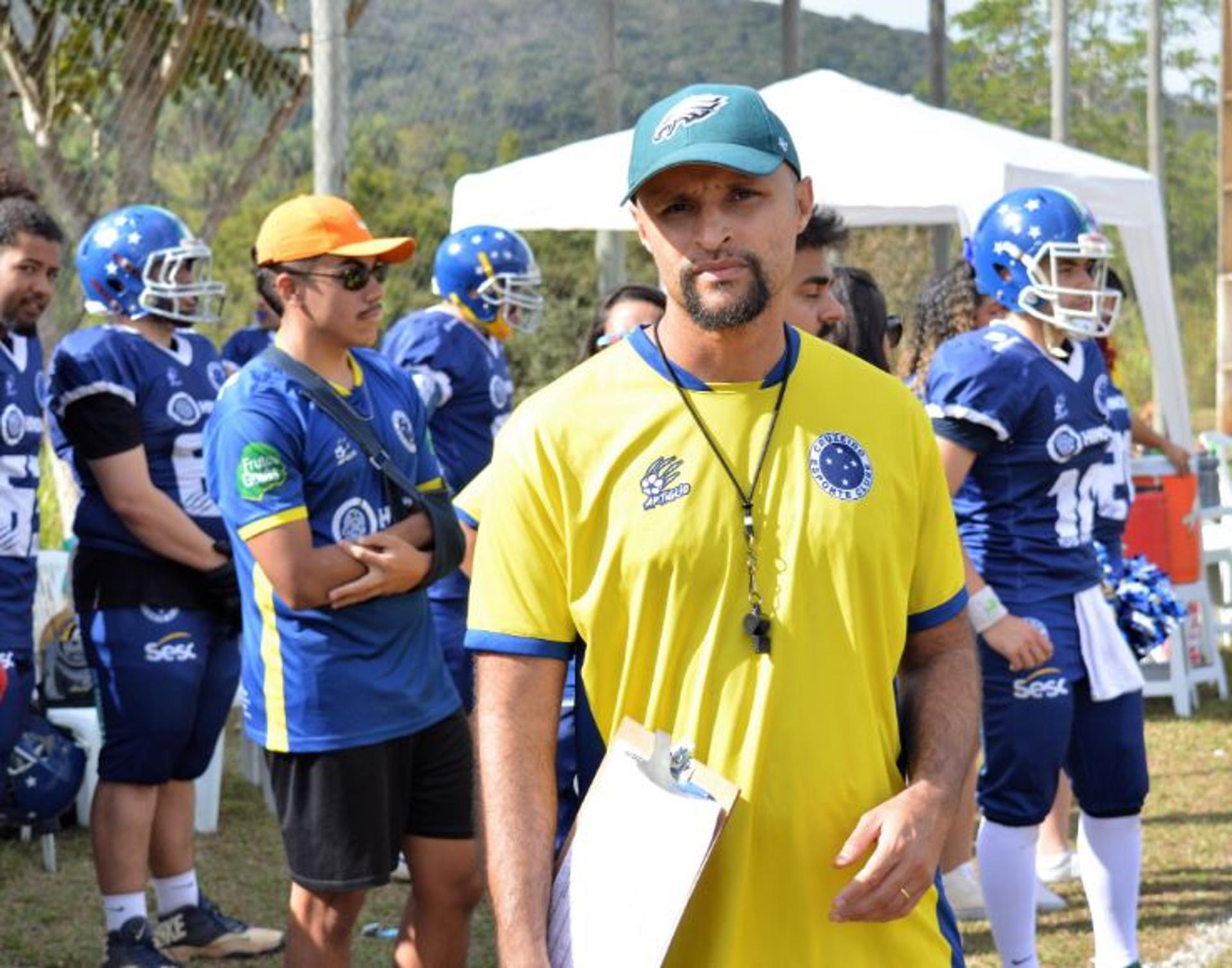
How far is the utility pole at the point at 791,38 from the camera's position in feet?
47.4

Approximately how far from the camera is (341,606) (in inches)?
183

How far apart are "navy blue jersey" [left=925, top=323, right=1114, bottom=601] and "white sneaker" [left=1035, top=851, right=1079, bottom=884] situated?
2130 mm

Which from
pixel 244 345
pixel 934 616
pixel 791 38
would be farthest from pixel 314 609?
pixel 791 38

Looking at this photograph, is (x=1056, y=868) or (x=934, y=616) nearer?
(x=934, y=616)

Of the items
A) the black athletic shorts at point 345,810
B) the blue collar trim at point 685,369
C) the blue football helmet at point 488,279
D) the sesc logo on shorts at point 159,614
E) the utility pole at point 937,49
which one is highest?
the utility pole at point 937,49

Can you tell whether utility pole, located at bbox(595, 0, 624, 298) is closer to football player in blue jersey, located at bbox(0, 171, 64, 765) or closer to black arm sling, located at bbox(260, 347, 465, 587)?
football player in blue jersey, located at bbox(0, 171, 64, 765)

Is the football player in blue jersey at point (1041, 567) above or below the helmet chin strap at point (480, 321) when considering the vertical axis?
below

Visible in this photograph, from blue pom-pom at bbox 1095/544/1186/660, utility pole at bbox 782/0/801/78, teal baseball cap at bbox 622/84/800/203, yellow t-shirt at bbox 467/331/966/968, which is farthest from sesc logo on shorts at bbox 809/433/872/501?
utility pole at bbox 782/0/801/78

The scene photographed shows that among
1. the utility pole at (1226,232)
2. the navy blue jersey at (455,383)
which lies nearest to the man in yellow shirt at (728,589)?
the navy blue jersey at (455,383)

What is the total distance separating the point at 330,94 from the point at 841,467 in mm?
5731

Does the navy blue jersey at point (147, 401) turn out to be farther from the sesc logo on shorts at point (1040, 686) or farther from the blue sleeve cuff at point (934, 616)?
the blue sleeve cuff at point (934, 616)

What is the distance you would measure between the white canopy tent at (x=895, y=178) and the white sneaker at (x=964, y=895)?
428cm

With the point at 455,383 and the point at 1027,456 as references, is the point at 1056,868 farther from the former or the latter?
the point at 455,383

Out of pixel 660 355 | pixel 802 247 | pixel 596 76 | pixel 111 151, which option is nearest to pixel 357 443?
pixel 802 247
